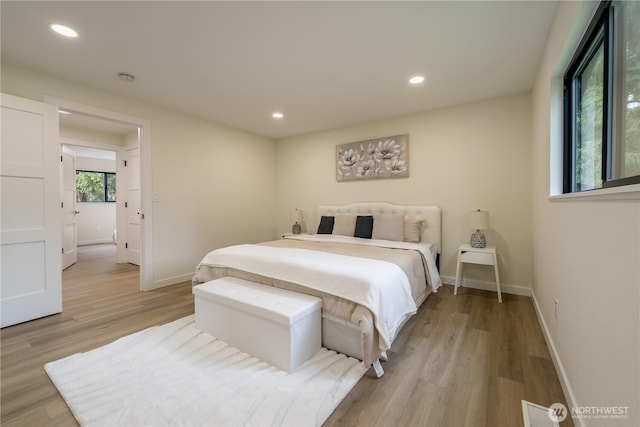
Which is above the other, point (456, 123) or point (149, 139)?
point (456, 123)

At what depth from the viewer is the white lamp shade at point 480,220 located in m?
3.02

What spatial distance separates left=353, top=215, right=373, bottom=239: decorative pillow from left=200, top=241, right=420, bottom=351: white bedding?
4.13 ft

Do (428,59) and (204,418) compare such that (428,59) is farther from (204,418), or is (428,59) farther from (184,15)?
(204,418)

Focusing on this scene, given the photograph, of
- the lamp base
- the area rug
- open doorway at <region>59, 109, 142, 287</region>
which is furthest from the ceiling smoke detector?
the lamp base

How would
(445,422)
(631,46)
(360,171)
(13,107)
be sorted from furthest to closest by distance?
(360,171) < (13,107) < (445,422) < (631,46)

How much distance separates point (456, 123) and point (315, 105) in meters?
1.89

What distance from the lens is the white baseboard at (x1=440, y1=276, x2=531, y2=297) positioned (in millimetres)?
3091

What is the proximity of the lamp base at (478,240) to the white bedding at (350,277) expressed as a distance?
1.45 meters

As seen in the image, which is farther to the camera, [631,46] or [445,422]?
[445,422]

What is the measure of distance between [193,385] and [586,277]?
7.15 feet

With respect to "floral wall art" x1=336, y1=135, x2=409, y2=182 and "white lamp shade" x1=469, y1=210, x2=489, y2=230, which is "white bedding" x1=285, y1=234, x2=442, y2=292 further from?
"floral wall art" x1=336, y1=135, x2=409, y2=182

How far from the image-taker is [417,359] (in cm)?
187

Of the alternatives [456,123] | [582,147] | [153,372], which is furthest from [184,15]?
[456,123]

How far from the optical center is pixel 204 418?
132cm
